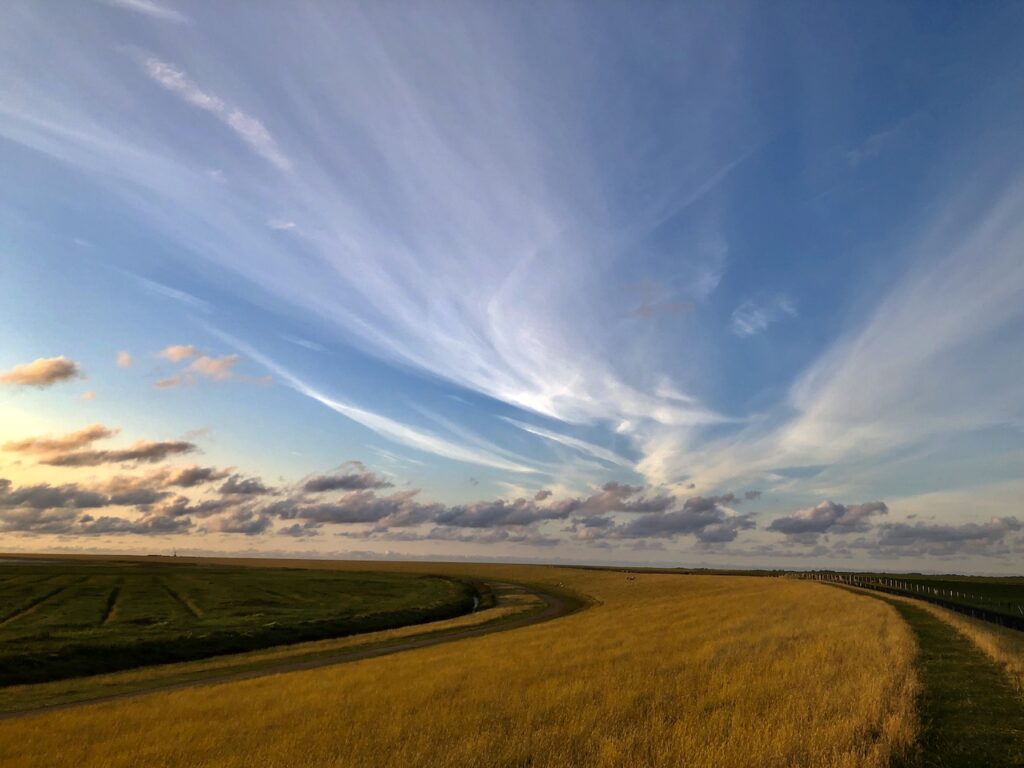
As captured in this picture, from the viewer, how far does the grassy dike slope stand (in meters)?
12.4

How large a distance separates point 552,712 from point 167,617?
186ft

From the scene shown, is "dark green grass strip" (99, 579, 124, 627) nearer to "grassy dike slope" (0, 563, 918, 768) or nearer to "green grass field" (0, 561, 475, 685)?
"green grass field" (0, 561, 475, 685)

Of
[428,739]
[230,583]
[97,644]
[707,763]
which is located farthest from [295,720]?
[230,583]

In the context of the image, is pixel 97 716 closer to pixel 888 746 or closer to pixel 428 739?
pixel 428 739

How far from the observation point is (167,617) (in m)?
59.3

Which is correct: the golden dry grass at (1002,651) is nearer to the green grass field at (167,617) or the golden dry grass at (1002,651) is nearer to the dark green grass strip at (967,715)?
the dark green grass strip at (967,715)

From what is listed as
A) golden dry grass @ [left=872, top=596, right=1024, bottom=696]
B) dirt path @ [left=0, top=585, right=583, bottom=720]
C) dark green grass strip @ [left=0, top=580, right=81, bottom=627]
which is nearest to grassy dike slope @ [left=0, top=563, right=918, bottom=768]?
golden dry grass @ [left=872, top=596, right=1024, bottom=696]

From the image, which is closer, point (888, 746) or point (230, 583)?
point (888, 746)

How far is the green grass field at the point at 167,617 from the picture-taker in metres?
42.2

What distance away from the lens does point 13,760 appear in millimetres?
16391

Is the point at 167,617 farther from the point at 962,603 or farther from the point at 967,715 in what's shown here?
Answer: the point at 962,603

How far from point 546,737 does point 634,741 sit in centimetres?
201

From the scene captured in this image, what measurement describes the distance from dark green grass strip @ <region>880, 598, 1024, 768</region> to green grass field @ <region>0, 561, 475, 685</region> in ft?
150

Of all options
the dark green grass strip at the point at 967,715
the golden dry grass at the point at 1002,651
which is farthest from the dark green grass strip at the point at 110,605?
the golden dry grass at the point at 1002,651
